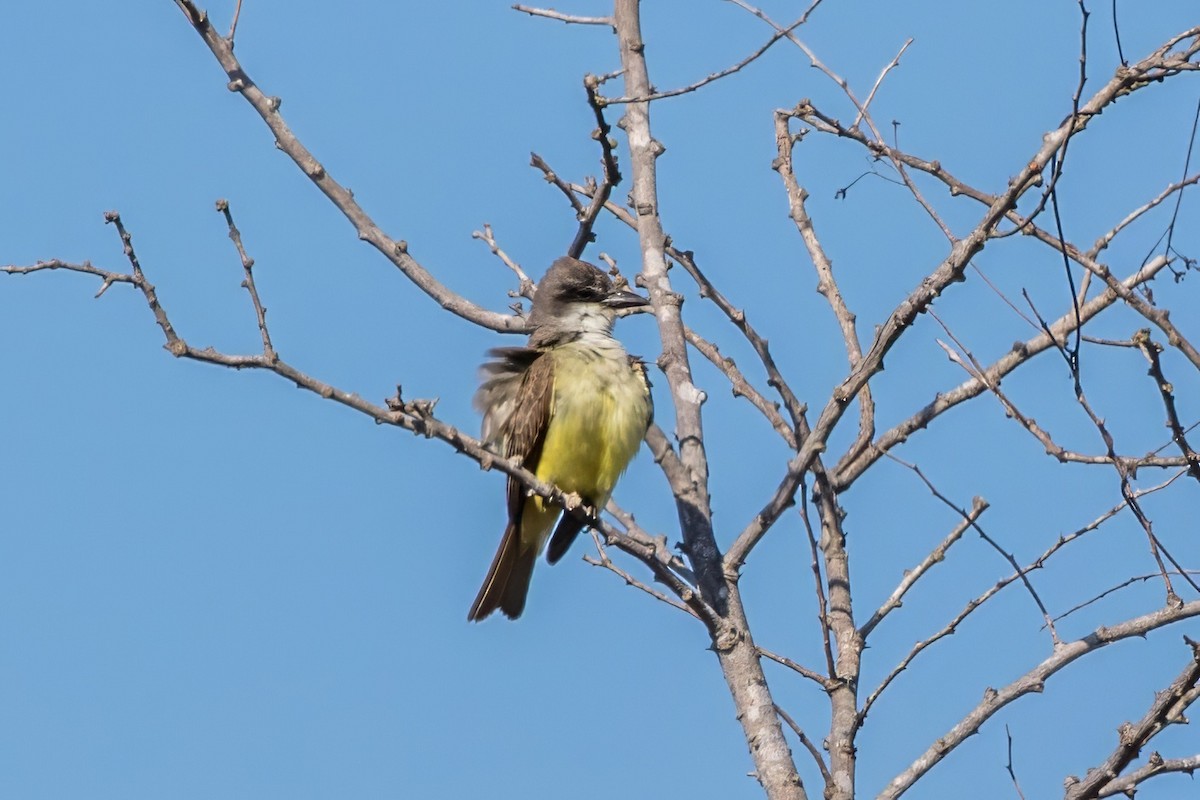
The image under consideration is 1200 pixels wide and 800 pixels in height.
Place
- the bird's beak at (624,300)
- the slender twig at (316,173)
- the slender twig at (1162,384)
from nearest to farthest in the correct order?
the slender twig at (1162,384)
the slender twig at (316,173)
the bird's beak at (624,300)

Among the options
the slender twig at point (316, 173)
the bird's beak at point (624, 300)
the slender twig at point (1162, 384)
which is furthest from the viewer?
the bird's beak at point (624, 300)

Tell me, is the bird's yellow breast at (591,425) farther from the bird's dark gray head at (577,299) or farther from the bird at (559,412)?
the bird's dark gray head at (577,299)

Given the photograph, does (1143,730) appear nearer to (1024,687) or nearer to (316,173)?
(1024,687)

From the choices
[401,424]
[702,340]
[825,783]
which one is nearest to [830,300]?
[702,340]

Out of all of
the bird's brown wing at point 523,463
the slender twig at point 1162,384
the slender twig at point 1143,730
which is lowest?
the slender twig at point 1143,730

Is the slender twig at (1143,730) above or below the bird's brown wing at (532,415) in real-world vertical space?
below

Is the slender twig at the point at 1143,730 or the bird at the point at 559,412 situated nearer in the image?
the slender twig at the point at 1143,730

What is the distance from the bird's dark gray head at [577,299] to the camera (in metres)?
7.55

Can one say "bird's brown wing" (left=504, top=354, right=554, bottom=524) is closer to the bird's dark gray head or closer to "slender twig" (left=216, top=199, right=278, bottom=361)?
the bird's dark gray head

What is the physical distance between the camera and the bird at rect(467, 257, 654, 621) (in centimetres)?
687

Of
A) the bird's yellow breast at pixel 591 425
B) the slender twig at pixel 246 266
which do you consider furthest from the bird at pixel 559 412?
the slender twig at pixel 246 266

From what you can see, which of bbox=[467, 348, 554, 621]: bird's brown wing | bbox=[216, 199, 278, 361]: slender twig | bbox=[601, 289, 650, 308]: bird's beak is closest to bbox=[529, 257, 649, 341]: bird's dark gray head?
bbox=[601, 289, 650, 308]: bird's beak

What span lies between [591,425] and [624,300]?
110 centimetres

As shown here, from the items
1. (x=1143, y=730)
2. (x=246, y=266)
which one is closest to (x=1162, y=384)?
(x=1143, y=730)
